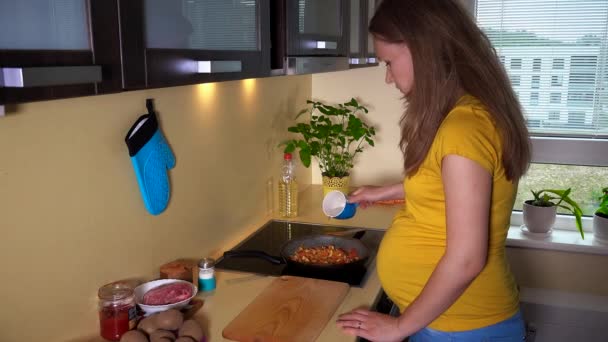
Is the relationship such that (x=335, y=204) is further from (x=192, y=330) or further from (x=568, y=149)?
(x=568, y=149)

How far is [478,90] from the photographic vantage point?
113 cm

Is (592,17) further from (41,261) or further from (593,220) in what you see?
(41,261)

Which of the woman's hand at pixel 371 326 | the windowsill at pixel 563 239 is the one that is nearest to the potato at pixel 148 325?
the woman's hand at pixel 371 326

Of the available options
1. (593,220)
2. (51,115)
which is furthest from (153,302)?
(593,220)

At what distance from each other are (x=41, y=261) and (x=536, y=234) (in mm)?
2041

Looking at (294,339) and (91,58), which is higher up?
(91,58)

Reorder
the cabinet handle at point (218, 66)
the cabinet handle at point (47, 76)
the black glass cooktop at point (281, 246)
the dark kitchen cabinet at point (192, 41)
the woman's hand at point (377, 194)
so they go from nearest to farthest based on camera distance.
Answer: the cabinet handle at point (47, 76) < the dark kitchen cabinet at point (192, 41) < the cabinet handle at point (218, 66) < the black glass cooktop at point (281, 246) < the woman's hand at point (377, 194)

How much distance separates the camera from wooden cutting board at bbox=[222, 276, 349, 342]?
4.04 ft

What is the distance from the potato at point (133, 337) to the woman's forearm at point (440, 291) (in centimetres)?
52

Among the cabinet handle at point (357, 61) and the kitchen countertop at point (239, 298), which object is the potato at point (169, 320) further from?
the cabinet handle at point (357, 61)

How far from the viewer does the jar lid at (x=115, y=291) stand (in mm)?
1195

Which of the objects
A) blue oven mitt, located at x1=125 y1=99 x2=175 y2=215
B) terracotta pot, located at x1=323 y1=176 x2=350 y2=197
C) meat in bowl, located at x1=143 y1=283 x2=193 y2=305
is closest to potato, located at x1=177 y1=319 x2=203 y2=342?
meat in bowl, located at x1=143 y1=283 x2=193 y2=305

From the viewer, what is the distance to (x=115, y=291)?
47.9 inches

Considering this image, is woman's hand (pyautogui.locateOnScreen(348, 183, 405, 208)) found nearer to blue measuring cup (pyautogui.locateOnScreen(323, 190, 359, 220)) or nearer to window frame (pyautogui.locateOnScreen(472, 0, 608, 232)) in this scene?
blue measuring cup (pyautogui.locateOnScreen(323, 190, 359, 220))
